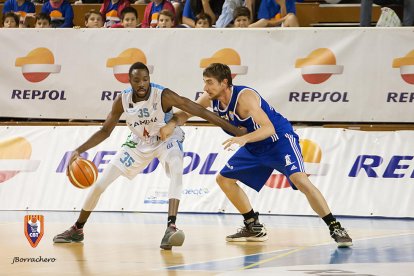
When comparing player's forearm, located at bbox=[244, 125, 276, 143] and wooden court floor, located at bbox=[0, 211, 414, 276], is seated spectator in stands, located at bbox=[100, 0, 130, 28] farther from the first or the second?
player's forearm, located at bbox=[244, 125, 276, 143]

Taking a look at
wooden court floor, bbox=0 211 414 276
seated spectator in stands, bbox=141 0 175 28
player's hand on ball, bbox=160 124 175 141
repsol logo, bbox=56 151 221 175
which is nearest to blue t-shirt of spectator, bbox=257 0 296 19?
seated spectator in stands, bbox=141 0 175 28

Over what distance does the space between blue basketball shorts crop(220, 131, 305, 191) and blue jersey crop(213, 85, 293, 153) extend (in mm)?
50

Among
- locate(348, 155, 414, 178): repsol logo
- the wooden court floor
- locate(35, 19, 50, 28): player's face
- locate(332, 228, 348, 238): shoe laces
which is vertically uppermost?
locate(35, 19, 50, 28): player's face

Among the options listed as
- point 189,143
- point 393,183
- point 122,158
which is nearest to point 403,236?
point 393,183

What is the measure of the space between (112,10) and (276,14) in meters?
2.76

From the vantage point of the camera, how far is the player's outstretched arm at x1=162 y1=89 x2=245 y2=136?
8.63 meters

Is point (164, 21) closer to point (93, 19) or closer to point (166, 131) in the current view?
point (93, 19)

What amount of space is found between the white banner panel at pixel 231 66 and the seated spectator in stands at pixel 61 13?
5.41 feet

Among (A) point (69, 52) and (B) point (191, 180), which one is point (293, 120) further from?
(A) point (69, 52)

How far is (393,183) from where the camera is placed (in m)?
11.8

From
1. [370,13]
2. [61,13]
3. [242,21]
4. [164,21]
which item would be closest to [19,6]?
[61,13]

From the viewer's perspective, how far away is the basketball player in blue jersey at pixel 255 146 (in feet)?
28.8

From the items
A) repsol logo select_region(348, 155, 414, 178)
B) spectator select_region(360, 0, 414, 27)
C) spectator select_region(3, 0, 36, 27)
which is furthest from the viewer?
spectator select_region(3, 0, 36, 27)

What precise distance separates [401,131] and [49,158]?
193 inches
